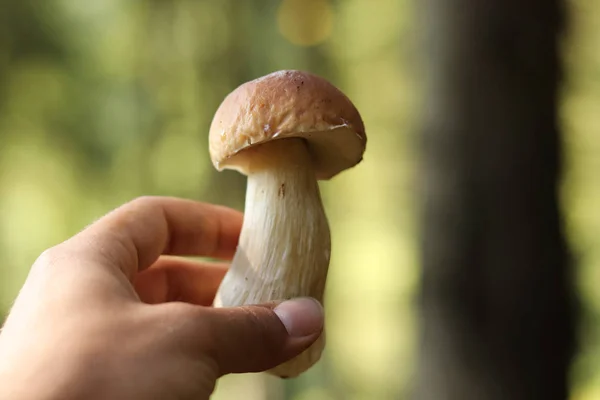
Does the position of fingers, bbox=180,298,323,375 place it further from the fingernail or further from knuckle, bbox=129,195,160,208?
knuckle, bbox=129,195,160,208

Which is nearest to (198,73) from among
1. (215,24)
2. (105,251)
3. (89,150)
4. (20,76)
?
(215,24)

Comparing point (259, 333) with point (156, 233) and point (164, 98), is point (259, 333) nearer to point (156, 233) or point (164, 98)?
point (156, 233)

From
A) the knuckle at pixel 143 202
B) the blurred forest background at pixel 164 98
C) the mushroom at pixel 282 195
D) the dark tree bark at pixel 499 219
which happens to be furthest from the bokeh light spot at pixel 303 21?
the mushroom at pixel 282 195

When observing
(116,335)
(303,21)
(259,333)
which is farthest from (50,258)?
(303,21)

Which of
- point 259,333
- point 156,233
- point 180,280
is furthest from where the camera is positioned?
point 180,280

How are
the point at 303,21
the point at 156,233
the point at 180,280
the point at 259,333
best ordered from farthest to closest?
the point at 303,21 → the point at 180,280 → the point at 156,233 → the point at 259,333

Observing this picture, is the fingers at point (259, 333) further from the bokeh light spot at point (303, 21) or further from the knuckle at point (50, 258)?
the bokeh light spot at point (303, 21)

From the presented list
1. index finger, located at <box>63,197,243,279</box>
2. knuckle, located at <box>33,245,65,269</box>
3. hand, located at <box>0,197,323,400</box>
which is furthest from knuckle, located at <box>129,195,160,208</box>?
knuckle, located at <box>33,245,65,269</box>
